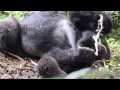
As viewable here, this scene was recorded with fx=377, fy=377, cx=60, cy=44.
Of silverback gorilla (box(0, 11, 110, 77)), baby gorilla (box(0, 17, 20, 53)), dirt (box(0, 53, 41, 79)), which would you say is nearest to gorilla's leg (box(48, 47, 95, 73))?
silverback gorilla (box(0, 11, 110, 77))

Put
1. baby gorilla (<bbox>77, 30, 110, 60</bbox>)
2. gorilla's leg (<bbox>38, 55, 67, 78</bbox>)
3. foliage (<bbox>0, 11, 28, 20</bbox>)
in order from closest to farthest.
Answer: gorilla's leg (<bbox>38, 55, 67, 78</bbox>)
baby gorilla (<bbox>77, 30, 110, 60</bbox>)
foliage (<bbox>0, 11, 28, 20</bbox>)

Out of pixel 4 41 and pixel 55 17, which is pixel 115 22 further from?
pixel 4 41

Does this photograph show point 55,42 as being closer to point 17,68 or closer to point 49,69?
point 17,68

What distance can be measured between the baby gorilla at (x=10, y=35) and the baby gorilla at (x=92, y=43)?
14.7 inches

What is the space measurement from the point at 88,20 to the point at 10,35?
0.41 m

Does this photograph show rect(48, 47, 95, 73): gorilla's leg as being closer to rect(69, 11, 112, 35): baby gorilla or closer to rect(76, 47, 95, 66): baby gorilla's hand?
rect(76, 47, 95, 66): baby gorilla's hand

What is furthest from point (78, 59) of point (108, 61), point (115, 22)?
point (115, 22)

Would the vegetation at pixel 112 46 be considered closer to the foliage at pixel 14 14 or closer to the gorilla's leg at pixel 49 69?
the foliage at pixel 14 14

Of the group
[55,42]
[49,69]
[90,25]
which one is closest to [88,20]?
[90,25]

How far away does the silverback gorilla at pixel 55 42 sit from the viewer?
148 centimetres

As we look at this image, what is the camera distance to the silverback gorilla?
148cm

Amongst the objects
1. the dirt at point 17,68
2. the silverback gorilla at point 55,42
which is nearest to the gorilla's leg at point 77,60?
the silverback gorilla at point 55,42

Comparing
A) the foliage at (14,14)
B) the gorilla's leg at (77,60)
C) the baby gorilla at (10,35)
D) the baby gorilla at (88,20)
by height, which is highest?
the foliage at (14,14)
